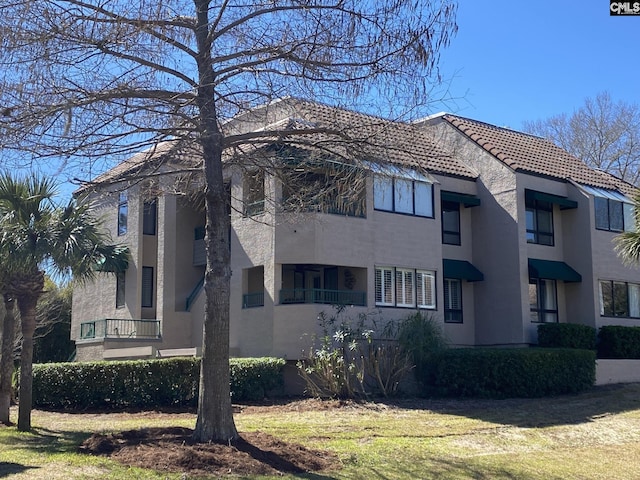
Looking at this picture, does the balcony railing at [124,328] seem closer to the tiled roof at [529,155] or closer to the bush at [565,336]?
the bush at [565,336]

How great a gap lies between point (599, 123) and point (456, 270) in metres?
25.4

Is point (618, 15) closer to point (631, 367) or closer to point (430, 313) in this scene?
point (430, 313)

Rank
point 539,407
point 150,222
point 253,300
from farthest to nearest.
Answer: point 150,222 < point 253,300 < point 539,407

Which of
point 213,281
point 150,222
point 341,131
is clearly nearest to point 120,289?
point 150,222

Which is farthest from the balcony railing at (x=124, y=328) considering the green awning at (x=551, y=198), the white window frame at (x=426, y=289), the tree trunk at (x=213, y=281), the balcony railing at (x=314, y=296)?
the tree trunk at (x=213, y=281)

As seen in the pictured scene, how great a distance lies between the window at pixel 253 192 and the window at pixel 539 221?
13.6 meters

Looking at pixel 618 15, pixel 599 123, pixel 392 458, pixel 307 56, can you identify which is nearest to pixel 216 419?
pixel 392 458

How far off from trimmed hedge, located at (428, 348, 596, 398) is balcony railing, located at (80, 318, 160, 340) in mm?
9931

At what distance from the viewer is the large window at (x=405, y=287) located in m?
25.0

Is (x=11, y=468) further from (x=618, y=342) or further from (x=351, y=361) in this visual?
(x=618, y=342)

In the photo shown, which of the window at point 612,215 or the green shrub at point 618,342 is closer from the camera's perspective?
the green shrub at point 618,342

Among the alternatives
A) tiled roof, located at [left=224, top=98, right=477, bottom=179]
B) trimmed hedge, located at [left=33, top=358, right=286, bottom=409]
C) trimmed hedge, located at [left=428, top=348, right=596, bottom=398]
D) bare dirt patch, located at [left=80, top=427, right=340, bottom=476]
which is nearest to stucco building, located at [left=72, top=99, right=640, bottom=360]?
trimmed hedge, located at [left=33, top=358, right=286, bottom=409]

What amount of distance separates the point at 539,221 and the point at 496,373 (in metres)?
9.28

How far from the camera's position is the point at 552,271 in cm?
2862
